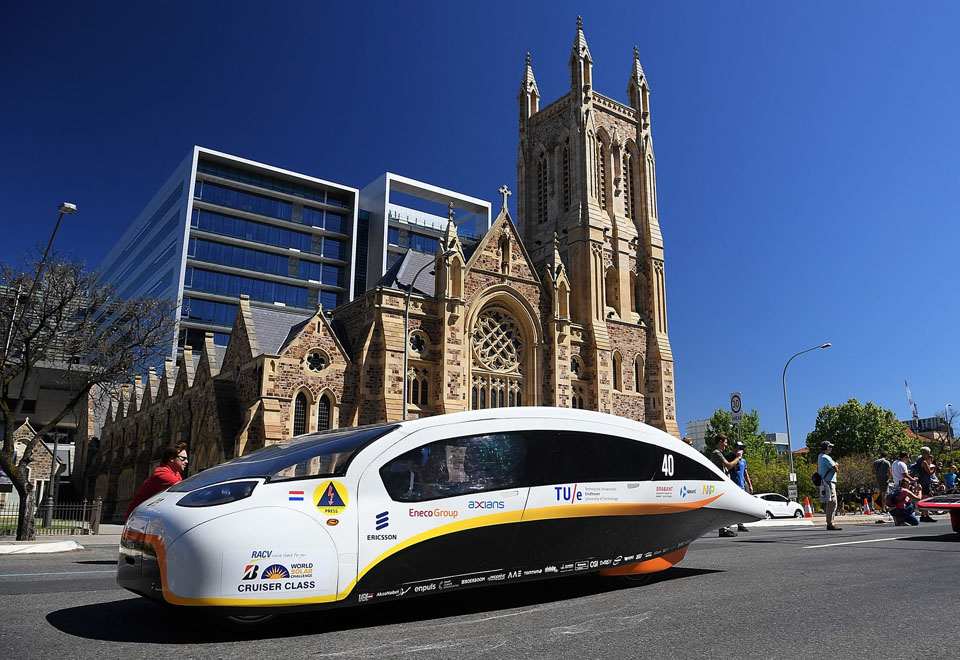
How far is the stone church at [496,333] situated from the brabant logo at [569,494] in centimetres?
2348

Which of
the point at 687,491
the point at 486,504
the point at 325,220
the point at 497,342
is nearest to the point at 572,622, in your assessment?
the point at 486,504

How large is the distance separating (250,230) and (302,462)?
68.3 meters

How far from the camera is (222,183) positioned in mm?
67688

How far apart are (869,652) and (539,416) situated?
305 cm

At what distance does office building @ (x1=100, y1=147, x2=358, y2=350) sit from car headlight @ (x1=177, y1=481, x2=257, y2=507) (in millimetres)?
60541

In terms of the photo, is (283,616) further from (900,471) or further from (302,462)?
(900,471)

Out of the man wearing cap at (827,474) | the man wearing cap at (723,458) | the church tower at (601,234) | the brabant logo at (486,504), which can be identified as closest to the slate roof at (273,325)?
the church tower at (601,234)

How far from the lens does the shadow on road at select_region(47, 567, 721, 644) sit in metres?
5.07

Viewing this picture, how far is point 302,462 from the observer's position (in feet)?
18.0

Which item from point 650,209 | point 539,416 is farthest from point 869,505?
point 539,416

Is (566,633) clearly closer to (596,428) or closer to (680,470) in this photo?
(596,428)

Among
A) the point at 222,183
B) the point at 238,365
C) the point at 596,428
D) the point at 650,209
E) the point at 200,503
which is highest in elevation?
the point at 222,183

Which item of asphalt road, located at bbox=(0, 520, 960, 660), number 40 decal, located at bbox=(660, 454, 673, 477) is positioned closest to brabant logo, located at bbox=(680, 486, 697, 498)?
number 40 decal, located at bbox=(660, 454, 673, 477)

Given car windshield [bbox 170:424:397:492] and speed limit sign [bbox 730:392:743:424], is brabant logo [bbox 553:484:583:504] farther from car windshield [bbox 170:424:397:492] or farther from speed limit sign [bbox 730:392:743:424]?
speed limit sign [bbox 730:392:743:424]
